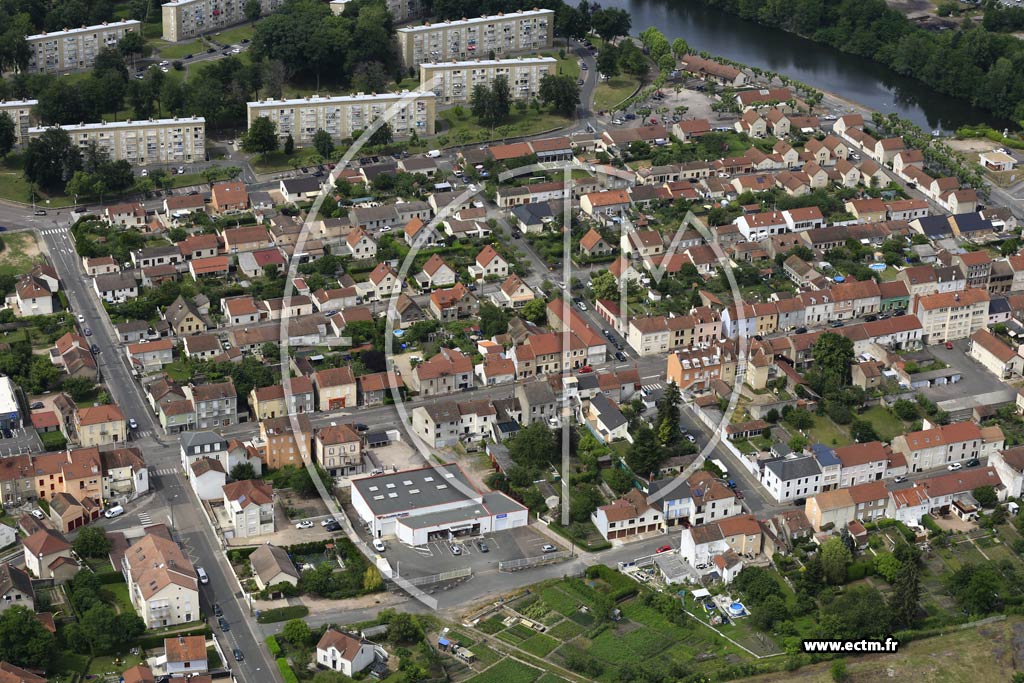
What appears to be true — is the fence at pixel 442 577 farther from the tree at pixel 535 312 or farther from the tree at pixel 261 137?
the tree at pixel 261 137

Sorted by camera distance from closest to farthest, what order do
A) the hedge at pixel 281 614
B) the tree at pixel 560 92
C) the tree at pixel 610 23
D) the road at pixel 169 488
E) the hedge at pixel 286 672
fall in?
the hedge at pixel 286 672 → the road at pixel 169 488 → the hedge at pixel 281 614 → the tree at pixel 560 92 → the tree at pixel 610 23

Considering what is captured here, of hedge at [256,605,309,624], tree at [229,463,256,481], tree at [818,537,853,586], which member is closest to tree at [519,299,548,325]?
tree at [229,463,256,481]

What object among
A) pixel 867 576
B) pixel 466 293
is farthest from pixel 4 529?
pixel 867 576

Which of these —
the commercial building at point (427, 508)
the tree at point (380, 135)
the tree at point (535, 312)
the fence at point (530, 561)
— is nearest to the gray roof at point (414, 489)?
the commercial building at point (427, 508)

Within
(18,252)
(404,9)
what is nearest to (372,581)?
(18,252)

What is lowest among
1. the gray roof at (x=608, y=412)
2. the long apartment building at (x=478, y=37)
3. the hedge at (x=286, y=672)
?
the hedge at (x=286, y=672)

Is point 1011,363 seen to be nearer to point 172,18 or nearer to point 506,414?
point 506,414
